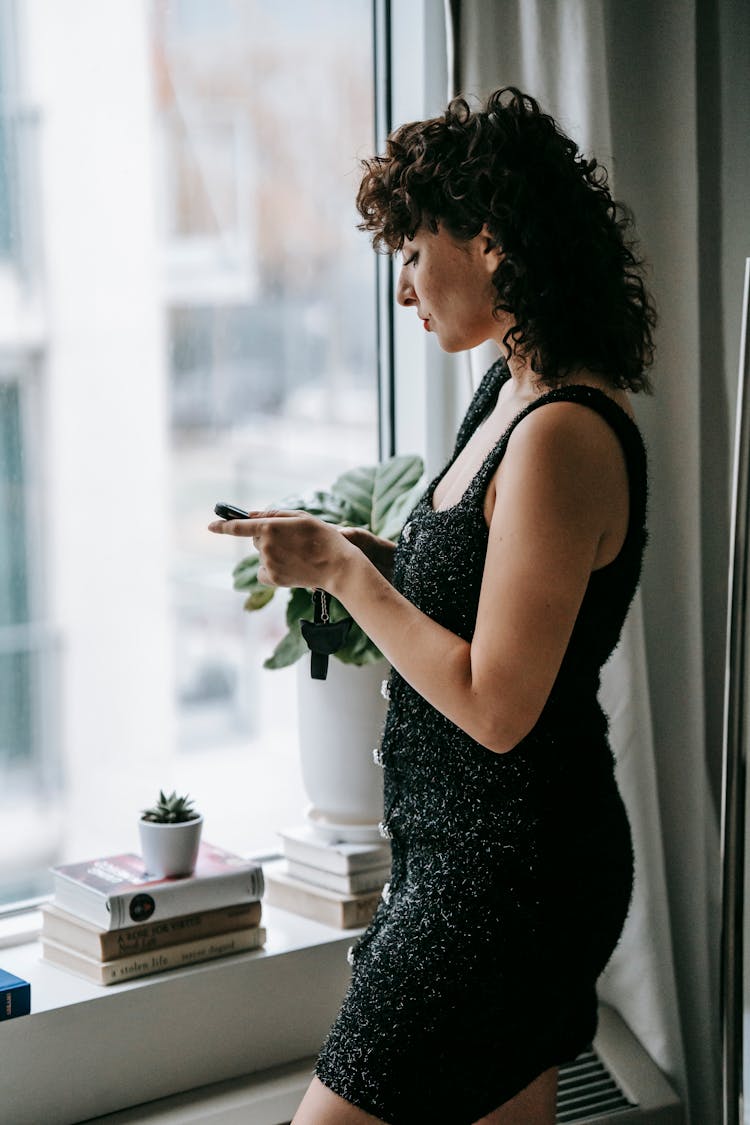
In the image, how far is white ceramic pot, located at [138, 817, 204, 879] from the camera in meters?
1.49

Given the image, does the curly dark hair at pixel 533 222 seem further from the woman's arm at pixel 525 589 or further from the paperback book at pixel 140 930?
the paperback book at pixel 140 930

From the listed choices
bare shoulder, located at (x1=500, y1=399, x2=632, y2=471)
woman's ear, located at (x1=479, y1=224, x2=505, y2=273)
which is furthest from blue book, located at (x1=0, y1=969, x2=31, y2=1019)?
woman's ear, located at (x1=479, y1=224, x2=505, y2=273)

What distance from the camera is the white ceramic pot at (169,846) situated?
1.49 metres

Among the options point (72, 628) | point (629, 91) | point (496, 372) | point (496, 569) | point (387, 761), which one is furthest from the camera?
point (72, 628)

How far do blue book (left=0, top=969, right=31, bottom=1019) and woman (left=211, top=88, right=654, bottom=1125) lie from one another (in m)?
0.39

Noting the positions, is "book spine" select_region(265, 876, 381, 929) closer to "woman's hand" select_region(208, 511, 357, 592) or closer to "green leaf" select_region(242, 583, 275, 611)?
"green leaf" select_region(242, 583, 275, 611)

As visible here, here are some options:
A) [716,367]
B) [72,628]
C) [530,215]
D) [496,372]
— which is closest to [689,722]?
[716,367]

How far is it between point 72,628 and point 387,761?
125 cm

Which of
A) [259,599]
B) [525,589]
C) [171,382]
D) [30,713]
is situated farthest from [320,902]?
[171,382]

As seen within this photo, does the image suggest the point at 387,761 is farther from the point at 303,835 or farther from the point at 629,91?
the point at 629,91

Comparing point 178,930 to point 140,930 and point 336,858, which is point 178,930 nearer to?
point 140,930

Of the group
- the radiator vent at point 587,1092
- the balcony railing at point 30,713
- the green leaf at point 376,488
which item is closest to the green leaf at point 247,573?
the green leaf at point 376,488

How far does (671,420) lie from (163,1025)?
42.2 inches

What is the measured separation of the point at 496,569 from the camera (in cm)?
102
